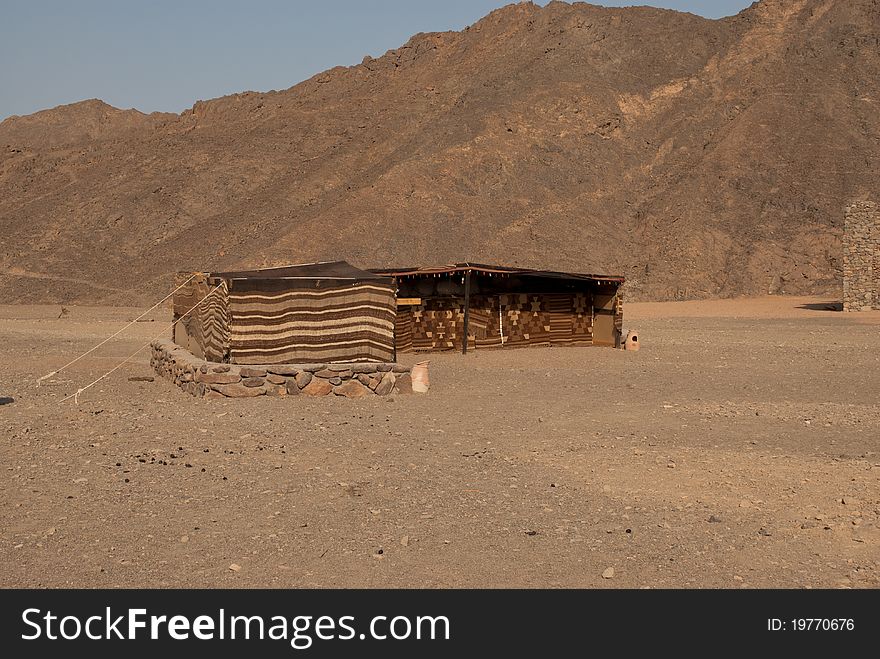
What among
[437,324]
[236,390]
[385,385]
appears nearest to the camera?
[236,390]

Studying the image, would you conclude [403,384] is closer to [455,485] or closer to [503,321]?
[455,485]

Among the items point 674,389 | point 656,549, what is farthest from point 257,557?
point 674,389

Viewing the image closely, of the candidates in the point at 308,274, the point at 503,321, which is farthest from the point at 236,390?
the point at 503,321

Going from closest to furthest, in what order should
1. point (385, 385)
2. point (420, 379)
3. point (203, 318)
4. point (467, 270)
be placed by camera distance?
point (385, 385), point (420, 379), point (203, 318), point (467, 270)

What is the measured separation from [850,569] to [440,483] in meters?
3.74

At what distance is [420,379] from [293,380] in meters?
2.07

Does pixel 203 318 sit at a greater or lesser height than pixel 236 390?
greater

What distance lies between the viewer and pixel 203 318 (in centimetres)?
1694

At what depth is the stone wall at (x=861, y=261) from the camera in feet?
121

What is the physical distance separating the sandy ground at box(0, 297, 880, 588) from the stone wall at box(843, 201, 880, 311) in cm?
2228

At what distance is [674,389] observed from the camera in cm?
1573

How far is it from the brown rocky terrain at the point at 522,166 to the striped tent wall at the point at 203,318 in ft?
100
